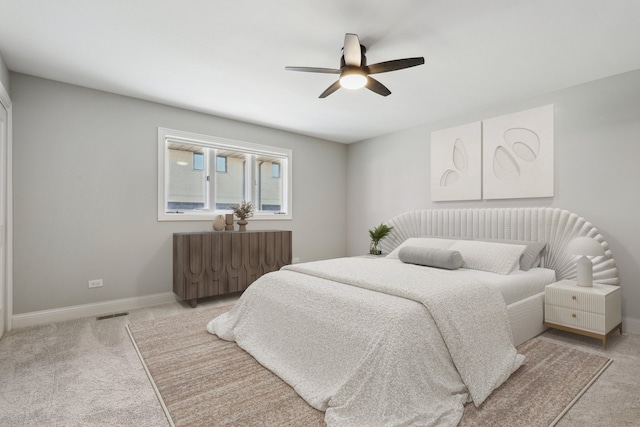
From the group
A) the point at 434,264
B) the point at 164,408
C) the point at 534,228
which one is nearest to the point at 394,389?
the point at 164,408

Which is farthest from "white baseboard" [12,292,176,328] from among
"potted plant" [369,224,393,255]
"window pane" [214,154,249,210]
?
"potted plant" [369,224,393,255]

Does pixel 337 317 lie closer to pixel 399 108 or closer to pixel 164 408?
pixel 164 408

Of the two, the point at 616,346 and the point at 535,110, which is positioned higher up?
the point at 535,110

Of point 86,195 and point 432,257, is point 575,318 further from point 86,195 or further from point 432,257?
point 86,195

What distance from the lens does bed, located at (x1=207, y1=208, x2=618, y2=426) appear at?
162 cm

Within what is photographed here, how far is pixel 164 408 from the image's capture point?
177cm

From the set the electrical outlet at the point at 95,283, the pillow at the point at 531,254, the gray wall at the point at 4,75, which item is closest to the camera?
the gray wall at the point at 4,75

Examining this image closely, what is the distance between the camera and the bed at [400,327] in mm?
1619

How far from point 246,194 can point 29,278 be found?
2598 mm

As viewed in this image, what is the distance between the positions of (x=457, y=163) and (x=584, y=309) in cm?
222

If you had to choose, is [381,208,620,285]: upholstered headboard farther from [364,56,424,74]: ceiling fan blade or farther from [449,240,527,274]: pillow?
[364,56,424,74]: ceiling fan blade

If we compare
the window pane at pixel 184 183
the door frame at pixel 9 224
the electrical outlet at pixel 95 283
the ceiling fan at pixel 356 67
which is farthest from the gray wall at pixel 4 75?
the ceiling fan at pixel 356 67

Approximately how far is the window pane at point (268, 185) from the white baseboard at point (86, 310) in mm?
1855

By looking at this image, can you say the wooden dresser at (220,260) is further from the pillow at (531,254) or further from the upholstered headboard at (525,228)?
the pillow at (531,254)
